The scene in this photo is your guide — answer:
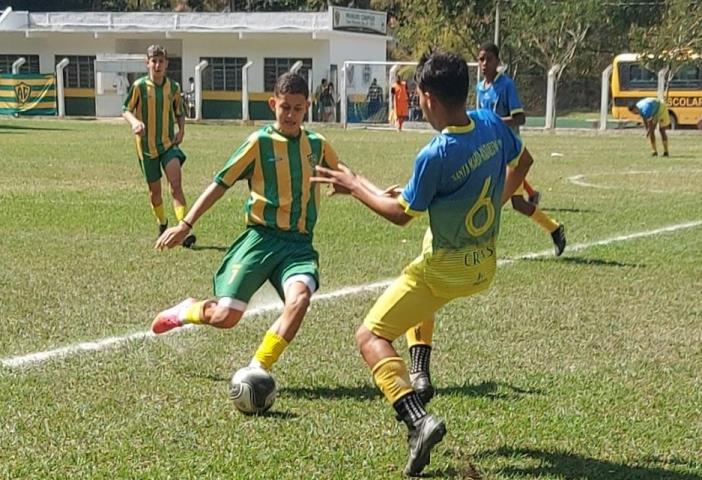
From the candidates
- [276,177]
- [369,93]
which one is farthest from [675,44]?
[276,177]

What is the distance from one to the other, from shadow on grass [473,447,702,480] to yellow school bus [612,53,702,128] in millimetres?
35828

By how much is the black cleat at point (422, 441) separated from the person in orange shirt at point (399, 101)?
3472cm

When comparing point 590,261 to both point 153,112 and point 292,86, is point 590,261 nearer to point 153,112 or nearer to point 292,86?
point 153,112

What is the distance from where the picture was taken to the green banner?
45906mm

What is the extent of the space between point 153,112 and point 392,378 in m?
7.05

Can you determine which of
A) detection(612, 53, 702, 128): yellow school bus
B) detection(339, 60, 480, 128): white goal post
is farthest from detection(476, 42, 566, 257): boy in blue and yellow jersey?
detection(339, 60, 480, 128): white goal post

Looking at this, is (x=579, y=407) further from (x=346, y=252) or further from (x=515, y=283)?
(x=346, y=252)

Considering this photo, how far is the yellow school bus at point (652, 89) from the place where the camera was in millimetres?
38706

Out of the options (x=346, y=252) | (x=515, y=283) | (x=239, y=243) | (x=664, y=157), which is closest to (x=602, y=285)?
(x=515, y=283)

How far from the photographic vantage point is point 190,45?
47.9 meters

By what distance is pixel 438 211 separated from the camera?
454 cm

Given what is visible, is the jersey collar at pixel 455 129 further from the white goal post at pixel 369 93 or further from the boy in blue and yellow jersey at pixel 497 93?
the white goal post at pixel 369 93

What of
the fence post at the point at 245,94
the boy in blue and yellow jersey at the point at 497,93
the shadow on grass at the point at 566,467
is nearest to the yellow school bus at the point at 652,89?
the fence post at the point at 245,94

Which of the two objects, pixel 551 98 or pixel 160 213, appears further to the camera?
pixel 551 98
